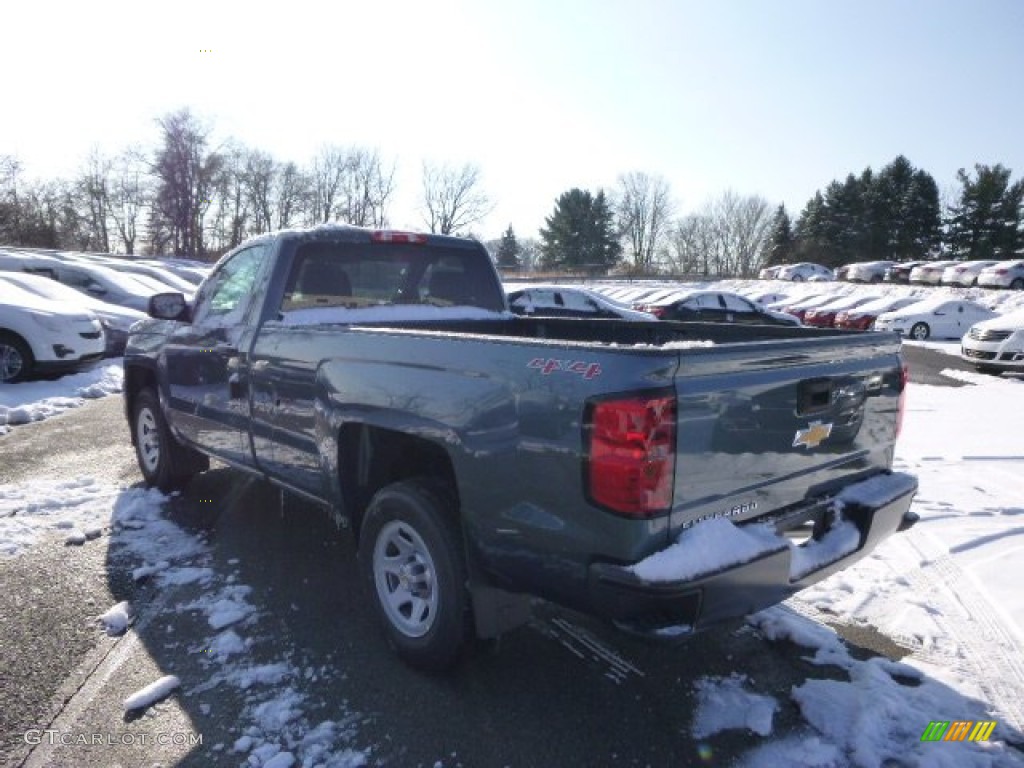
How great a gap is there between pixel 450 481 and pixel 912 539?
3.45 m

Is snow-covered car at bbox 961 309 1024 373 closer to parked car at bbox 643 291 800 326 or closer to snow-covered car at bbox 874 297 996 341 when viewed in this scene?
parked car at bbox 643 291 800 326

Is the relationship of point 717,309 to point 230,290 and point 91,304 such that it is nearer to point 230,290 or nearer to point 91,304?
point 91,304

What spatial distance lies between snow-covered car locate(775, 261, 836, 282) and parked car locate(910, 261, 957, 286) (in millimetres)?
10403

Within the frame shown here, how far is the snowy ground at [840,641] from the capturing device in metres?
2.55

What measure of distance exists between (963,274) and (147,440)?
4176 centimetres

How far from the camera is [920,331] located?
2266 cm

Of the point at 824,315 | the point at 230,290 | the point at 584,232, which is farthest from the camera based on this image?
the point at 584,232

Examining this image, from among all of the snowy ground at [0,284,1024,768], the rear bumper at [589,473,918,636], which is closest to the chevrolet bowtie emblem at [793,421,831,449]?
the rear bumper at [589,473,918,636]

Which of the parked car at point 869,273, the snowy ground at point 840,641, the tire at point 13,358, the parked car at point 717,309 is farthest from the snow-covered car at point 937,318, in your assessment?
the parked car at point 869,273

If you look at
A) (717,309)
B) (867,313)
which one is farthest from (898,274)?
(717,309)

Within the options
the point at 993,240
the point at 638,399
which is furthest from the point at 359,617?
the point at 993,240

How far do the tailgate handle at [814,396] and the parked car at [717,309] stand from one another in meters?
16.2

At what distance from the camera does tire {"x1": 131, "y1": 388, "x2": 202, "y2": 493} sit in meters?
5.41

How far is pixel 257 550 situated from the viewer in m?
4.39
